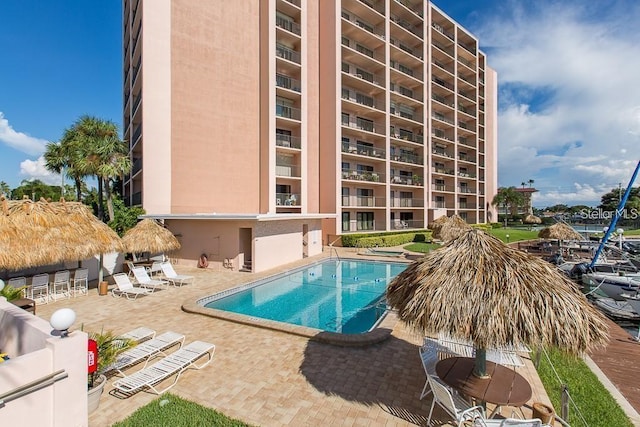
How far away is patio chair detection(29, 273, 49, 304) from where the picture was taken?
11219 millimetres

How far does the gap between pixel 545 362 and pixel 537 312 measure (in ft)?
13.3

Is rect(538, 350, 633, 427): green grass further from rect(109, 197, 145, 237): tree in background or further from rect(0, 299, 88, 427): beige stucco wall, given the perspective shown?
rect(109, 197, 145, 237): tree in background

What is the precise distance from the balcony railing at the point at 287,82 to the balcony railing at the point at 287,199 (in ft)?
28.4

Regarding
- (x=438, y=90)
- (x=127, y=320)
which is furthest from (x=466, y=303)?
(x=438, y=90)

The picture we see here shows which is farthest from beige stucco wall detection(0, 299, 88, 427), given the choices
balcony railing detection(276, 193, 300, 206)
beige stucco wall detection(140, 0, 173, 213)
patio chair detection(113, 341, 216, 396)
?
balcony railing detection(276, 193, 300, 206)

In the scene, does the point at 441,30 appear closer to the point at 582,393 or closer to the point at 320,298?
the point at 320,298

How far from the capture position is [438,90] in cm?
3712

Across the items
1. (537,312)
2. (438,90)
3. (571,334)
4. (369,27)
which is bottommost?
(571,334)

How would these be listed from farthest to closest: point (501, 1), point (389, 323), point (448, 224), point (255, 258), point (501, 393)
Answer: point (448, 224)
point (501, 1)
point (255, 258)
point (389, 323)
point (501, 393)

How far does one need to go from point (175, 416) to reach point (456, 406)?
14.4 ft

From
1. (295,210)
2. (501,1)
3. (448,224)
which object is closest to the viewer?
(501,1)

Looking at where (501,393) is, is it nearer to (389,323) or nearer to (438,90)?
(389,323)

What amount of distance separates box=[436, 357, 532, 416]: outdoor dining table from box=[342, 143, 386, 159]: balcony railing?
78.8 ft

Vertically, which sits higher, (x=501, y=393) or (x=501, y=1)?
(x=501, y=1)
